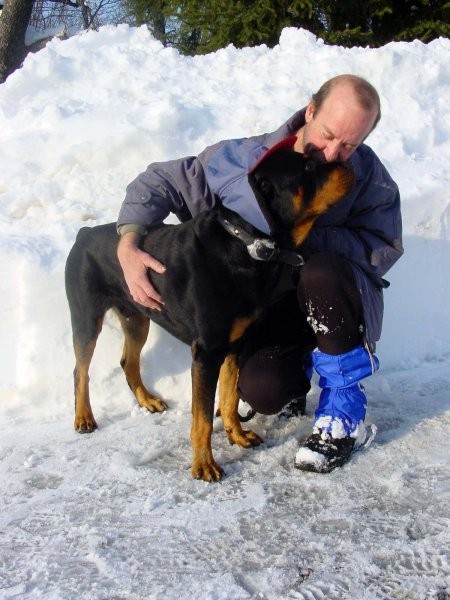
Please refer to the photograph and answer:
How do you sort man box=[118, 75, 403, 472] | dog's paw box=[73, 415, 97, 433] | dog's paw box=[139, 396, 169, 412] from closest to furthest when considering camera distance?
man box=[118, 75, 403, 472], dog's paw box=[73, 415, 97, 433], dog's paw box=[139, 396, 169, 412]

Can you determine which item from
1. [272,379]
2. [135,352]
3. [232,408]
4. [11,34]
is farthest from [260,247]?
[11,34]

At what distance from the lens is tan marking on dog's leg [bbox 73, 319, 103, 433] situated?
3.26m

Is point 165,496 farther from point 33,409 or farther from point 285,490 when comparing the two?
point 33,409

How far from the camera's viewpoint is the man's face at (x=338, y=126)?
2.67m

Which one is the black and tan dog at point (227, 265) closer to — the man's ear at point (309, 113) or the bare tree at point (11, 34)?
the man's ear at point (309, 113)

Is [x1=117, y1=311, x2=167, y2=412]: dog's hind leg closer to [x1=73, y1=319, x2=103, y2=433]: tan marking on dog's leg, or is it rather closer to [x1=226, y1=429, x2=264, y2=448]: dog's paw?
[x1=73, y1=319, x2=103, y2=433]: tan marking on dog's leg

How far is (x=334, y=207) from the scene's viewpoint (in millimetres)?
2918

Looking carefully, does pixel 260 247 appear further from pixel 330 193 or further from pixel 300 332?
pixel 300 332

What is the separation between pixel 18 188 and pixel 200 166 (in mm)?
1825

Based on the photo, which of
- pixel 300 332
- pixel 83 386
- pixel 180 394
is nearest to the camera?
pixel 300 332

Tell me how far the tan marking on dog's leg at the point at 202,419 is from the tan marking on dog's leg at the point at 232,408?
290 mm

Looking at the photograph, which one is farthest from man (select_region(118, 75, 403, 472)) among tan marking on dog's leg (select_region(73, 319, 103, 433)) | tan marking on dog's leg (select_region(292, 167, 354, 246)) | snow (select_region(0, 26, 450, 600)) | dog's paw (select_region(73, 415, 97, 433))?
dog's paw (select_region(73, 415, 97, 433))

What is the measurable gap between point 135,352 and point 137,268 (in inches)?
30.1

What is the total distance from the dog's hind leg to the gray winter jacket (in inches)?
27.1
